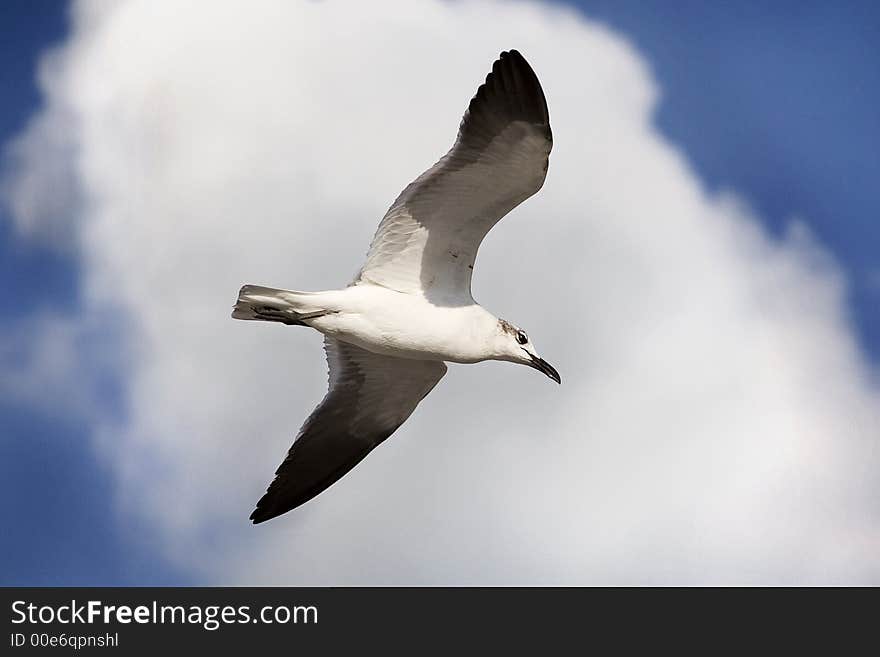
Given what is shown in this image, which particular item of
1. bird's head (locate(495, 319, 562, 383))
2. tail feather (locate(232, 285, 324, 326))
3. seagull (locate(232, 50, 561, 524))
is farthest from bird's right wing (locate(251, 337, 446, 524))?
tail feather (locate(232, 285, 324, 326))

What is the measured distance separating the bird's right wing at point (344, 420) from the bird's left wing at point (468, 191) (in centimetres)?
150

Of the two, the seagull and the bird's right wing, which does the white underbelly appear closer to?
the seagull

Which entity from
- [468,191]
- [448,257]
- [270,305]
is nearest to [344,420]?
[270,305]

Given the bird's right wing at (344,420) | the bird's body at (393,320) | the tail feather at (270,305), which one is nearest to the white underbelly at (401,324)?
the bird's body at (393,320)

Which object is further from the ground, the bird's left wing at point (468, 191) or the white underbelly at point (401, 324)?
the bird's left wing at point (468, 191)

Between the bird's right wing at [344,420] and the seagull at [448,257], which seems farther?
the bird's right wing at [344,420]

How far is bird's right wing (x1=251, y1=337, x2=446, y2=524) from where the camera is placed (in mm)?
14156

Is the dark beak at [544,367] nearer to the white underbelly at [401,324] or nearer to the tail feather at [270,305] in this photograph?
the white underbelly at [401,324]

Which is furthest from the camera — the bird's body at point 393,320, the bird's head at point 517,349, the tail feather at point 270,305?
the bird's head at point 517,349

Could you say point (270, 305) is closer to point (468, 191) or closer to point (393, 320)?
point (393, 320)

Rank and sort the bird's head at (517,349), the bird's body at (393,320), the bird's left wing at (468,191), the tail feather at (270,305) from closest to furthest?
the bird's left wing at (468,191), the tail feather at (270,305), the bird's body at (393,320), the bird's head at (517,349)

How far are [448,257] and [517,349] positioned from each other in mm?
1087

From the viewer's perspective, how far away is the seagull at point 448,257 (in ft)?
39.0
